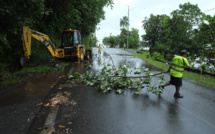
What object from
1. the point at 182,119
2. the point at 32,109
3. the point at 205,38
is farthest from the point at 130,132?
the point at 205,38

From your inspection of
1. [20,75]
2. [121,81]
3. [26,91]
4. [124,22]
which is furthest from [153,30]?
[124,22]

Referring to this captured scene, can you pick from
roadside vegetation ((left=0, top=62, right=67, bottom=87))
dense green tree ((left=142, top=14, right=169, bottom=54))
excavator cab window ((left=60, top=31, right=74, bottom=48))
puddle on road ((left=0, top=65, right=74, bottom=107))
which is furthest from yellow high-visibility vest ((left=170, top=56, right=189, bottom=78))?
dense green tree ((left=142, top=14, right=169, bottom=54))

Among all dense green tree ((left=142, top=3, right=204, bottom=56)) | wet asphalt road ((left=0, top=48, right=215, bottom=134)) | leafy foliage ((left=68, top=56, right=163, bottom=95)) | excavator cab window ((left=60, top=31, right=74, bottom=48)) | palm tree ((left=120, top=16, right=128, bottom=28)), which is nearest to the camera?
wet asphalt road ((left=0, top=48, right=215, bottom=134))

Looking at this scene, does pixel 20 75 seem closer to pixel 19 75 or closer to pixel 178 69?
pixel 19 75

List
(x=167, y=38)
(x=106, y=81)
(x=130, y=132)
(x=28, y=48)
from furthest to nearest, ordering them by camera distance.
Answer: (x=167, y=38) < (x=28, y=48) < (x=106, y=81) < (x=130, y=132)

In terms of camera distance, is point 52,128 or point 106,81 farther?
point 106,81

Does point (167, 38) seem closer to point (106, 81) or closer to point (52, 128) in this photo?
point (106, 81)

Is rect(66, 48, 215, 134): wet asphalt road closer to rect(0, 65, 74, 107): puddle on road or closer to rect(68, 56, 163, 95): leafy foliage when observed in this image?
rect(68, 56, 163, 95): leafy foliage

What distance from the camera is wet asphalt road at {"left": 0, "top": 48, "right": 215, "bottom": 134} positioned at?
12.0ft

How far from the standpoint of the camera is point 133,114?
4.41m

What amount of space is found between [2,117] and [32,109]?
697mm

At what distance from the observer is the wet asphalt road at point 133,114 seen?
366 cm

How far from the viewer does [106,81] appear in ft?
23.4

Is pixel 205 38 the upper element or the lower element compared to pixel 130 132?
upper
